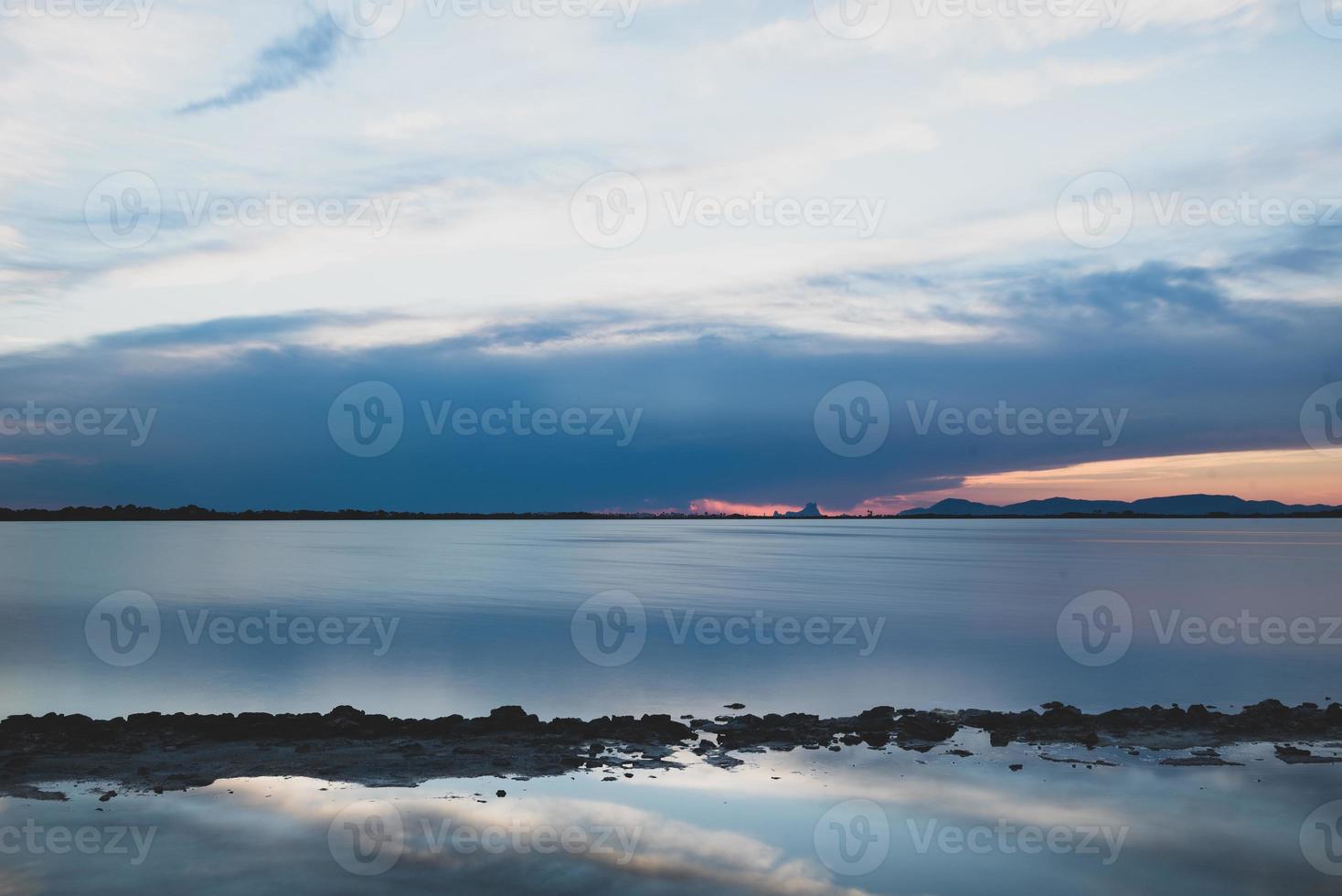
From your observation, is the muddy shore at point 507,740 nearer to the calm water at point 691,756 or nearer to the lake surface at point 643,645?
the calm water at point 691,756

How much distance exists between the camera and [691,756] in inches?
591

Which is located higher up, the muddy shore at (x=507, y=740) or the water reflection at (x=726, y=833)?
the muddy shore at (x=507, y=740)

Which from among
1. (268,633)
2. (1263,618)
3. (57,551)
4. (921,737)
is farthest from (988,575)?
(57,551)

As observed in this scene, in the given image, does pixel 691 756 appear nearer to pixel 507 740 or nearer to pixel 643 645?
pixel 507 740

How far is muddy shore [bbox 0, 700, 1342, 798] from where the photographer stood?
44.8ft

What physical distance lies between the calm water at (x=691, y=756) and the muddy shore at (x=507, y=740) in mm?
725

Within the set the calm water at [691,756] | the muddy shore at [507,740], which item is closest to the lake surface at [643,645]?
the calm water at [691,756]

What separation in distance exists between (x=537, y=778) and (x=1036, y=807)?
22.1 feet

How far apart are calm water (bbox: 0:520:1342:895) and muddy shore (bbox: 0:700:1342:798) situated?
725mm

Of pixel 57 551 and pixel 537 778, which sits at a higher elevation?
pixel 57 551

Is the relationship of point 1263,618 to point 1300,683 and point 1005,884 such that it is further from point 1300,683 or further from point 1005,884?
point 1005,884

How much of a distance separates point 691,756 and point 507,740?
10.2 feet

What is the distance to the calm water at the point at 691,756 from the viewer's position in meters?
10.1

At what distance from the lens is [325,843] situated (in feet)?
34.8
